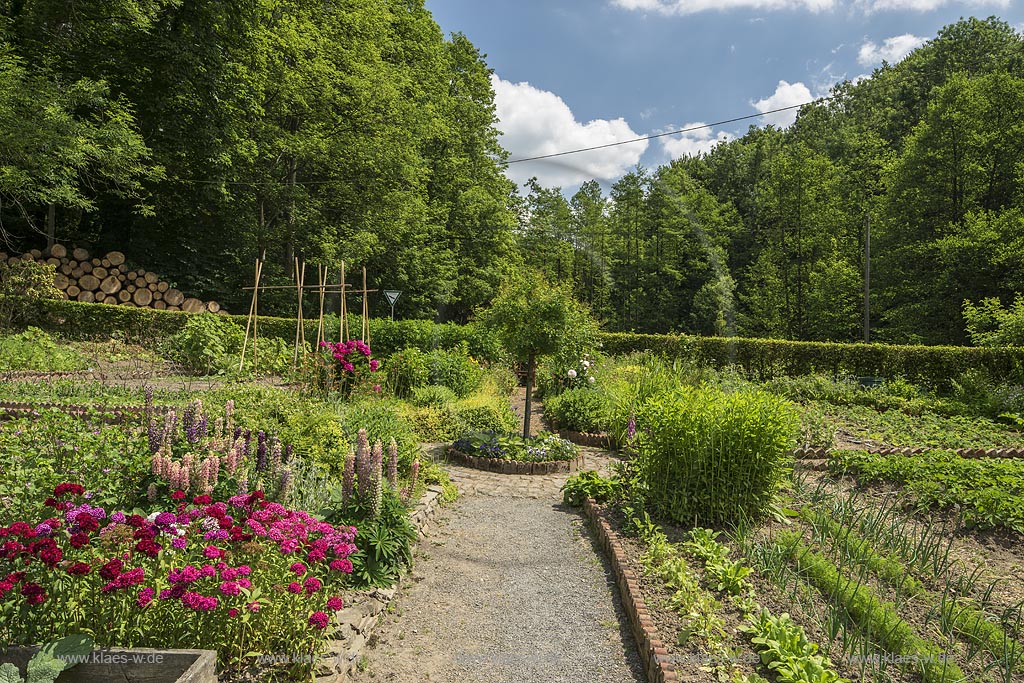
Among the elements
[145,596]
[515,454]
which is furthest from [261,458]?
[515,454]

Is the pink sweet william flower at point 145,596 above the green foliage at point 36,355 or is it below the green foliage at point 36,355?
below

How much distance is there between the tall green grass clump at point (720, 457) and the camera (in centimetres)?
439

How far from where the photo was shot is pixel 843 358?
1413cm

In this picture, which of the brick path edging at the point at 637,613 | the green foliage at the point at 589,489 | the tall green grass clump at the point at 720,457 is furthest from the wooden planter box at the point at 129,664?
the green foliage at the point at 589,489

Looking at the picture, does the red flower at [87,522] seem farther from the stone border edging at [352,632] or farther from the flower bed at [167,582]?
the stone border edging at [352,632]

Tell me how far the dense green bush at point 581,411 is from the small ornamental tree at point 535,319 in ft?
3.77

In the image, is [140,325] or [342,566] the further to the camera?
[140,325]

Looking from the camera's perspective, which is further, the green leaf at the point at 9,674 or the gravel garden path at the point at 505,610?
the gravel garden path at the point at 505,610

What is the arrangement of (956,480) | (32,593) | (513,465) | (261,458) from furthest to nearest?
1. (513,465)
2. (956,480)
3. (261,458)
4. (32,593)

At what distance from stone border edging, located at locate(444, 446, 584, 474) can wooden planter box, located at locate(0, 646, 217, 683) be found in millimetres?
4573

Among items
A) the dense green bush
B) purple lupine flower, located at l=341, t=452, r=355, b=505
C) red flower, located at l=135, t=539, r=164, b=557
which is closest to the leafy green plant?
red flower, located at l=135, t=539, r=164, b=557

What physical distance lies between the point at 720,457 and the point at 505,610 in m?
1.97

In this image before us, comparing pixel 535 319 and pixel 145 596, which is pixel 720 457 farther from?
pixel 145 596

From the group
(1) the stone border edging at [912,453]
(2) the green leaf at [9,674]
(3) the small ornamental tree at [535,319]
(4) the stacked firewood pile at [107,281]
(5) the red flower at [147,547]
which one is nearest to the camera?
(2) the green leaf at [9,674]
